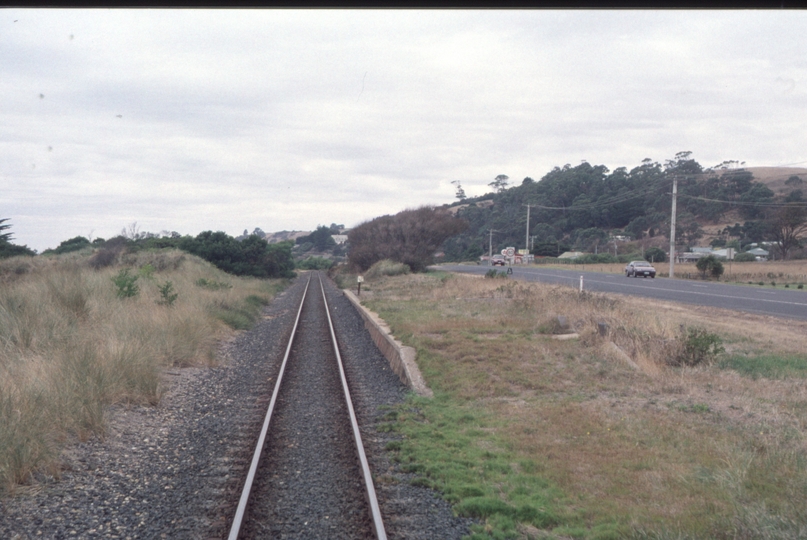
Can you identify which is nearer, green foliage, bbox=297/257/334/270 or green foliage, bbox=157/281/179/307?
green foliage, bbox=157/281/179/307

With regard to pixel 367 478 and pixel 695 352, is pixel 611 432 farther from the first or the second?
pixel 695 352

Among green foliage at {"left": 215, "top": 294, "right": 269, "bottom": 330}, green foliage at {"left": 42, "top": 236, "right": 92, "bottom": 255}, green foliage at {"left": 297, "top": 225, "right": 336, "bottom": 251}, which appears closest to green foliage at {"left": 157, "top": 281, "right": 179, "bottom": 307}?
→ green foliage at {"left": 215, "top": 294, "right": 269, "bottom": 330}

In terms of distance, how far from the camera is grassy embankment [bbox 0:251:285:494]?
272 inches

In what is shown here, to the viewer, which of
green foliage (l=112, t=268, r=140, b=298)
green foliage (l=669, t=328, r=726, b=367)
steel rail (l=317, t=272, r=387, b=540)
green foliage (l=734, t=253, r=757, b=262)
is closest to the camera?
steel rail (l=317, t=272, r=387, b=540)

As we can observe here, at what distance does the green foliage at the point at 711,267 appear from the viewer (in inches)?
1870

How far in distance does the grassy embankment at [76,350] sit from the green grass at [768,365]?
10.6 metres

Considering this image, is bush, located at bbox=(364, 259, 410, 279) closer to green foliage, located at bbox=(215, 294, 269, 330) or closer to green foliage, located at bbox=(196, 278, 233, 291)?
green foliage, located at bbox=(215, 294, 269, 330)

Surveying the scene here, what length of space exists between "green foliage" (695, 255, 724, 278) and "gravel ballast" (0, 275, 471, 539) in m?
42.3

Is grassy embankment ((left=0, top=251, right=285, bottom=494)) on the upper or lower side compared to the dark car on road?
lower

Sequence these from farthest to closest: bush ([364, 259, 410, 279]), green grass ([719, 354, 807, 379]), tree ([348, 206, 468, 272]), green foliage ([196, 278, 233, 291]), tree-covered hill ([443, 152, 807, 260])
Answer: tree-covered hill ([443, 152, 807, 260]) < tree ([348, 206, 468, 272]) < bush ([364, 259, 410, 279]) < green foliage ([196, 278, 233, 291]) < green grass ([719, 354, 807, 379])

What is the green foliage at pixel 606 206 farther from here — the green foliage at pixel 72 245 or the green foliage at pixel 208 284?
the green foliage at pixel 208 284

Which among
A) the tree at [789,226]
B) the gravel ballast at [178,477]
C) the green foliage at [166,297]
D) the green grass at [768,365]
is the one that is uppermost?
the tree at [789,226]

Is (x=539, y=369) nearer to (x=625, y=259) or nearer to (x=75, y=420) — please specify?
(x=75, y=420)

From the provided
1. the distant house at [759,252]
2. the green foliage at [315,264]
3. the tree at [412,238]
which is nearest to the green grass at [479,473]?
the tree at [412,238]
